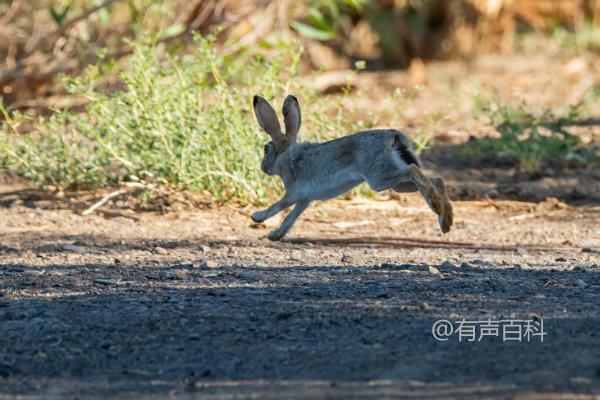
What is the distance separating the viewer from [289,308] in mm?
4789

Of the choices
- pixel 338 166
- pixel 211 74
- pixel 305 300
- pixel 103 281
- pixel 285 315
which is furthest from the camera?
pixel 211 74

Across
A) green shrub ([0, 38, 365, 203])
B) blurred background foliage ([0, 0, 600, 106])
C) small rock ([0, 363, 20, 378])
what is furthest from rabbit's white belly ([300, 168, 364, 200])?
small rock ([0, 363, 20, 378])

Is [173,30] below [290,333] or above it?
A: above

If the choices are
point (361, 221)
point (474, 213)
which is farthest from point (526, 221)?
point (361, 221)

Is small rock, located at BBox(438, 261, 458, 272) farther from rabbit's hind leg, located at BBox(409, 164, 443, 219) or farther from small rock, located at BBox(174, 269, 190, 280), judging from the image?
small rock, located at BBox(174, 269, 190, 280)

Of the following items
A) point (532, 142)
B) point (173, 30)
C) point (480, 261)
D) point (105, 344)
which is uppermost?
point (173, 30)

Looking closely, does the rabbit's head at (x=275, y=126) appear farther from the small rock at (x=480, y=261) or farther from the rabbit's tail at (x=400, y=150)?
the small rock at (x=480, y=261)

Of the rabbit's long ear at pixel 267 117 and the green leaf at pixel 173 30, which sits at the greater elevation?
the green leaf at pixel 173 30

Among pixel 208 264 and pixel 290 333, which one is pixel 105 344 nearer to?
pixel 290 333

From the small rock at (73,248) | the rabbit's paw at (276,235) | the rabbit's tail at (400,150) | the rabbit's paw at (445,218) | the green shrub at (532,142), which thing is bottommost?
the small rock at (73,248)

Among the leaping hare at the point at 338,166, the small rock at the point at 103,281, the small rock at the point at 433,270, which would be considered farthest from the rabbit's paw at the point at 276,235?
the small rock at the point at 103,281

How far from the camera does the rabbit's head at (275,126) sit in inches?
250

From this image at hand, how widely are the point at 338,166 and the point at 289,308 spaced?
1.35 meters

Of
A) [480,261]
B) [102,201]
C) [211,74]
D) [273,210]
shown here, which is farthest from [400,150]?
[211,74]
